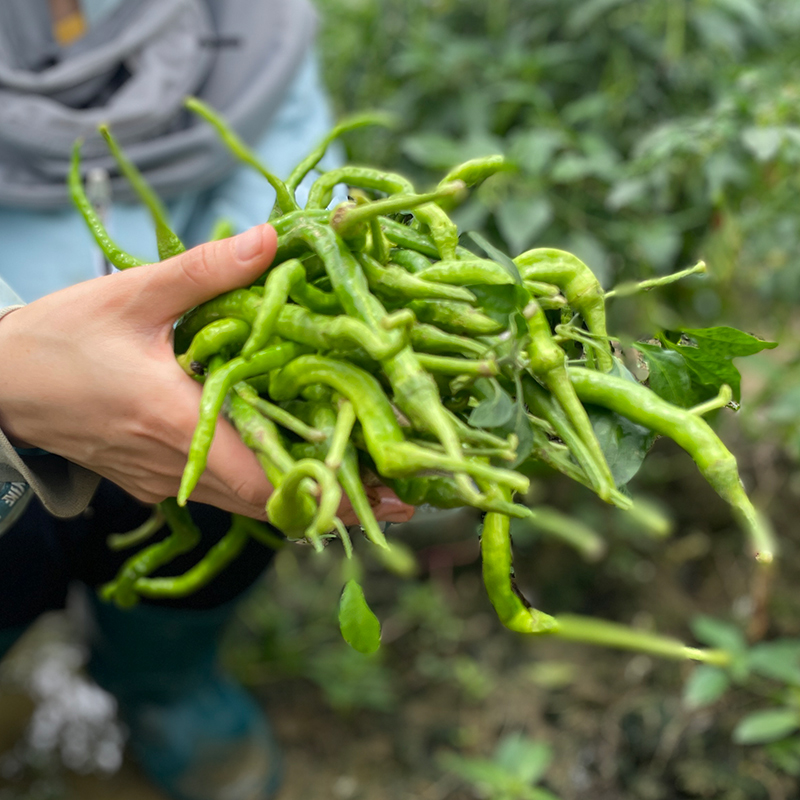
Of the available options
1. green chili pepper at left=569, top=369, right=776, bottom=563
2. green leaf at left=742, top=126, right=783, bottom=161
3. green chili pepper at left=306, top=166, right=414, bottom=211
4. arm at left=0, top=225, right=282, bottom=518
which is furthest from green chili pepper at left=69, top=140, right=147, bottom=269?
green leaf at left=742, top=126, right=783, bottom=161

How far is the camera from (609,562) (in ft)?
5.11

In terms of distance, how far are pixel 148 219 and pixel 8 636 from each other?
2.05ft

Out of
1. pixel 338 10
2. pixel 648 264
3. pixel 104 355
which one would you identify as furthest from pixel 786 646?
pixel 338 10

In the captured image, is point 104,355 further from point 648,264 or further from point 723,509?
point 723,509

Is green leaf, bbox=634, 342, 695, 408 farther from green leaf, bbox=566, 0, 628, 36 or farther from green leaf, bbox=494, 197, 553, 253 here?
green leaf, bbox=566, 0, 628, 36

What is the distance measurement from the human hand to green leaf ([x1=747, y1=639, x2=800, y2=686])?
72 cm

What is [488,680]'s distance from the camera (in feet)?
4.70

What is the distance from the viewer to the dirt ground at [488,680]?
1.21 metres

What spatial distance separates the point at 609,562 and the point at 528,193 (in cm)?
75

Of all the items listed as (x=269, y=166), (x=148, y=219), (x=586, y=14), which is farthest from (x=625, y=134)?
(x=148, y=219)

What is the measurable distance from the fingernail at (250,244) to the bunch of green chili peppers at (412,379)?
0.03 meters

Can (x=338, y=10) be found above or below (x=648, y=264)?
above

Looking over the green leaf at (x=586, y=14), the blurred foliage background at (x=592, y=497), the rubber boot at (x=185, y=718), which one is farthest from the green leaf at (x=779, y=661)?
the green leaf at (x=586, y=14)

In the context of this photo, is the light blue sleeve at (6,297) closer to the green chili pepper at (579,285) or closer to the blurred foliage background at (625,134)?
the green chili pepper at (579,285)
